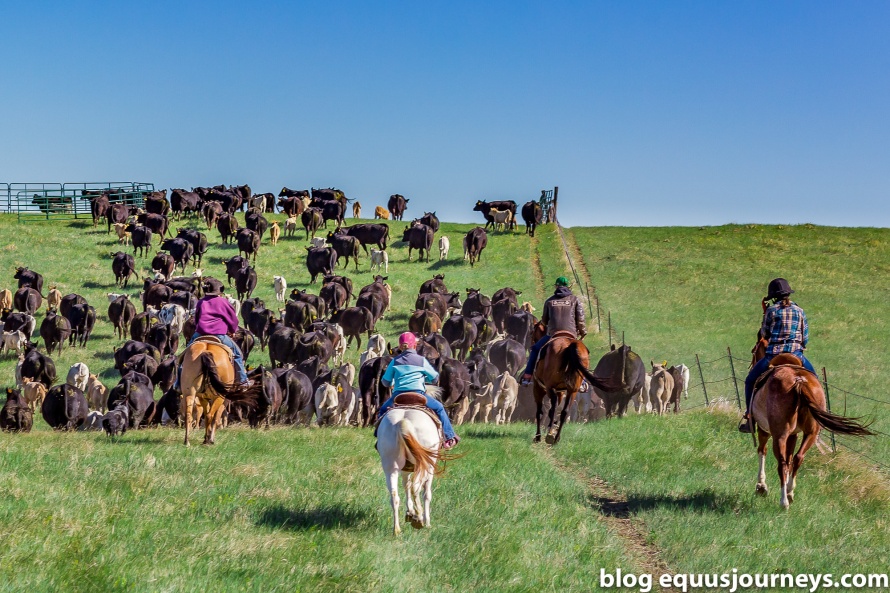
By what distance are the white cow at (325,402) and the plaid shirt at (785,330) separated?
10902mm

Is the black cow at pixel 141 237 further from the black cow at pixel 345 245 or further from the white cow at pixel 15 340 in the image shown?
the white cow at pixel 15 340

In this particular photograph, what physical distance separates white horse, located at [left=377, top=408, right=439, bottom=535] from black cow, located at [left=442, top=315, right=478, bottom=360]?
21.0 m

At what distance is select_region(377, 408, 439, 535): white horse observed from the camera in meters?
9.55

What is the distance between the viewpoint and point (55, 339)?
30.4 m

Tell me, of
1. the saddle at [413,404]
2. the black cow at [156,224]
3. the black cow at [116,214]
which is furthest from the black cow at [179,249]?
the saddle at [413,404]

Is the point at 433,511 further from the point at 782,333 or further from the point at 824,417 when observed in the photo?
the point at 782,333

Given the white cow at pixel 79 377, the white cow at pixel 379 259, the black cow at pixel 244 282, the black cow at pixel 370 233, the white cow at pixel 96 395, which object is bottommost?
the white cow at pixel 96 395

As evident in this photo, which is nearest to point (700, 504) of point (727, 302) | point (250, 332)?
point (250, 332)

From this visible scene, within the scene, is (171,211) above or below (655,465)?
above

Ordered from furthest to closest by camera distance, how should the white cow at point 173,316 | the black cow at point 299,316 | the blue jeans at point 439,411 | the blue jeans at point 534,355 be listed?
the black cow at point 299,316 → the white cow at point 173,316 → the blue jeans at point 534,355 → the blue jeans at point 439,411

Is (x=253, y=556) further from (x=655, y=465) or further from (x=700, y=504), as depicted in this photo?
(x=655, y=465)

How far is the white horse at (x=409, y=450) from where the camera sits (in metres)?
9.55

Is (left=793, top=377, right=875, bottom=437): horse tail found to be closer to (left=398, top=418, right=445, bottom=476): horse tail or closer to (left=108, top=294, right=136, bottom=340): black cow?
(left=398, top=418, right=445, bottom=476): horse tail

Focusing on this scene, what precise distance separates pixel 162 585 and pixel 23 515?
2415 mm
